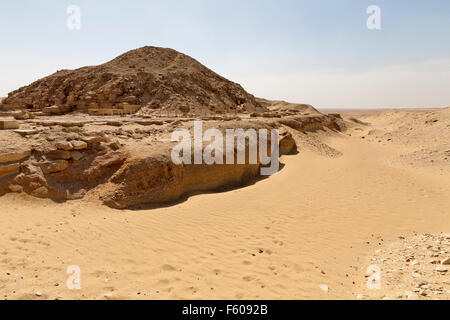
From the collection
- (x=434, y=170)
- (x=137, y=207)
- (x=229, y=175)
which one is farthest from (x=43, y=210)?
(x=434, y=170)

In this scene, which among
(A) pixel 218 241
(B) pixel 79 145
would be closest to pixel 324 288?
(A) pixel 218 241

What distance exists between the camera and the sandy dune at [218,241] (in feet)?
12.4

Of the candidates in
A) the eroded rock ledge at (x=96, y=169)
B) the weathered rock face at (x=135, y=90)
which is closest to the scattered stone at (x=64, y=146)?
the eroded rock ledge at (x=96, y=169)

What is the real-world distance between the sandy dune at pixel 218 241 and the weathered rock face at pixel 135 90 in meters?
14.5

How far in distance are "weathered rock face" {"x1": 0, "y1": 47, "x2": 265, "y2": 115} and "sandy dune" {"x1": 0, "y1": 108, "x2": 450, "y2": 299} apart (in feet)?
47.5

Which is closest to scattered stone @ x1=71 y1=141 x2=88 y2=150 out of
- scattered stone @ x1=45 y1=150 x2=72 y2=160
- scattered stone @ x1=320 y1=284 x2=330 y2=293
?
scattered stone @ x1=45 y1=150 x2=72 y2=160

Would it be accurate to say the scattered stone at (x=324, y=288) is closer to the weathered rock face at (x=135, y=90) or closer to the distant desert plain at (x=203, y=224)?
the distant desert plain at (x=203, y=224)

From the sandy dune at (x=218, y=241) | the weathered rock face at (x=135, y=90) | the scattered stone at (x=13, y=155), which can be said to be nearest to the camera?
the sandy dune at (x=218, y=241)

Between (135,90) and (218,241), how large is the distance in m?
20.9

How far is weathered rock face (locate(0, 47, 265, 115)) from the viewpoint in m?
22.1

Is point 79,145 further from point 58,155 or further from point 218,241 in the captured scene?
point 218,241

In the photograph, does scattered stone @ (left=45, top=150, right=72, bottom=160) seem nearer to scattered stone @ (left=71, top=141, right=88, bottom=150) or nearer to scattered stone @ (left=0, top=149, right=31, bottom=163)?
scattered stone @ (left=71, top=141, right=88, bottom=150)

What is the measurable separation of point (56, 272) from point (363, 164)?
12.1 metres

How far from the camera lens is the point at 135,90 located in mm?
23422
